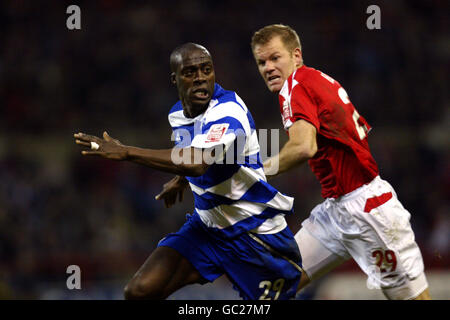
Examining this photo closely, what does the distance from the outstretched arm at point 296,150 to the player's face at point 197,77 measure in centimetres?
59

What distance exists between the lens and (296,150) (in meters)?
3.98

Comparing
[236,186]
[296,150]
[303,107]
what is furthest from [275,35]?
[236,186]

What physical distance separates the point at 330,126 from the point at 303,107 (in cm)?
33

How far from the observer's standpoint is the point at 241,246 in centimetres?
423

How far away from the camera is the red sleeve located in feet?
13.8

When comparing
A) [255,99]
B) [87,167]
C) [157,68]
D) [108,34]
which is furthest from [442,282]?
[108,34]

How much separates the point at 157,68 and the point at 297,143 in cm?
947

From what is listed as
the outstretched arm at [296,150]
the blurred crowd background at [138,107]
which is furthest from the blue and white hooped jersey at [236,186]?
the blurred crowd background at [138,107]

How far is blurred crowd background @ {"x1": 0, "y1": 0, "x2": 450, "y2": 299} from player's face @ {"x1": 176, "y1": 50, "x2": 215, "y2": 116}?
5.08 meters

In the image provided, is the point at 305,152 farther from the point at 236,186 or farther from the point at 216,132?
the point at 216,132

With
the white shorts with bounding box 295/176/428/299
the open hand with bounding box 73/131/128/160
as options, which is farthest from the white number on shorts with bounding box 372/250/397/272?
the open hand with bounding box 73/131/128/160

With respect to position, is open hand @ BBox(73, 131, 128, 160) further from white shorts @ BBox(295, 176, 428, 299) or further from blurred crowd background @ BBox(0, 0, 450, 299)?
blurred crowd background @ BBox(0, 0, 450, 299)

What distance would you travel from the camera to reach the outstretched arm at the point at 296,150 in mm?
3967

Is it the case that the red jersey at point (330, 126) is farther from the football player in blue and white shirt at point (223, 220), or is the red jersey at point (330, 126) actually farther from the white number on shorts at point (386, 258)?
the white number on shorts at point (386, 258)
